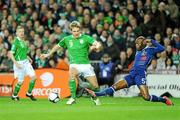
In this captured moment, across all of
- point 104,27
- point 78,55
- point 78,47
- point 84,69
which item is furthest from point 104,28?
point 84,69

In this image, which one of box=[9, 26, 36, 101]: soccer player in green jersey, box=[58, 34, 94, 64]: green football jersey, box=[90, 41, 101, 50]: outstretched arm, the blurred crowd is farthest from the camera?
the blurred crowd

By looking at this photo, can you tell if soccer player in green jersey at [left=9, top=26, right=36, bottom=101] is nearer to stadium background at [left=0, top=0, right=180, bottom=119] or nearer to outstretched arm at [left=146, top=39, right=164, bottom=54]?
stadium background at [left=0, top=0, right=180, bottom=119]

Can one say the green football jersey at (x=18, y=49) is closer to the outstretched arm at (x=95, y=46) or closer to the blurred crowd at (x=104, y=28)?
the blurred crowd at (x=104, y=28)

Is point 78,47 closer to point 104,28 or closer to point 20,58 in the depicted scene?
point 20,58

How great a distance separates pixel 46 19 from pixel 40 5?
119 cm

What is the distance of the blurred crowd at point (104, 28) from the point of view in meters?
23.8

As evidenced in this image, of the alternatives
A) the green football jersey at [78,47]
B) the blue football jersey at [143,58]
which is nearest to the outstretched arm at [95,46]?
the green football jersey at [78,47]

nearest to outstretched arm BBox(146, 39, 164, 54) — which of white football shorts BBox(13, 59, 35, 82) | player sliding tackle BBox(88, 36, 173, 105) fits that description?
player sliding tackle BBox(88, 36, 173, 105)

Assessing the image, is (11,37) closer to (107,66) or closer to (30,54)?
(30,54)

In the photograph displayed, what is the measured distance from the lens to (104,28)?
25.3 m

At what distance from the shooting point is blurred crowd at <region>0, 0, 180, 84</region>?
23766 mm

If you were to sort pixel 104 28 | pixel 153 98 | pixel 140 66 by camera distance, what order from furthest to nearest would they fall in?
pixel 104 28 → pixel 140 66 → pixel 153 98

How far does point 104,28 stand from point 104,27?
0.20 ft

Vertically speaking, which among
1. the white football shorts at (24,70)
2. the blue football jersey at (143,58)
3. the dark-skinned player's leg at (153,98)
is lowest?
the dark-skinned player's leg at (153,98)
